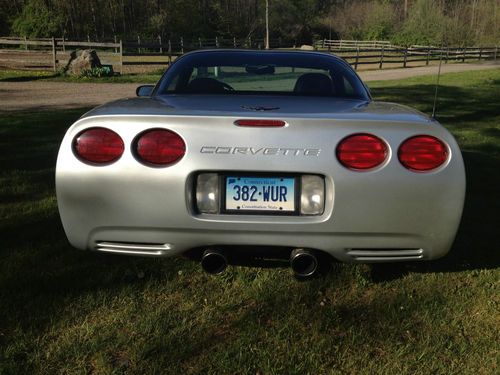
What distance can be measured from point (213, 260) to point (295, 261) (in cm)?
39

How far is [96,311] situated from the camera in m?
2.57

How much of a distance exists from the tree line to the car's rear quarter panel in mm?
46712

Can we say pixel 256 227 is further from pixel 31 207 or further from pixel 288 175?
pixel 31 207

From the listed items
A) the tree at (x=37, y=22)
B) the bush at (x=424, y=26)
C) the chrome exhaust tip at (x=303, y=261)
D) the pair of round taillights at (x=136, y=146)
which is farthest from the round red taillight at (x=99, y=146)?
the bush at (x=424, y=26)

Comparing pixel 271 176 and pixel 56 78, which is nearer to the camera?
pixel 271 176

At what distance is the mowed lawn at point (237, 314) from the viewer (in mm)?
2178

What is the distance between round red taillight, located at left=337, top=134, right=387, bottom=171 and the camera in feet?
7.37

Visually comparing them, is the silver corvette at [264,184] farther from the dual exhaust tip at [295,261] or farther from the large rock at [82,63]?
the large rock at [82,63]

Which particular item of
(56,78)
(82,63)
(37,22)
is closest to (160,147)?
(56,78)

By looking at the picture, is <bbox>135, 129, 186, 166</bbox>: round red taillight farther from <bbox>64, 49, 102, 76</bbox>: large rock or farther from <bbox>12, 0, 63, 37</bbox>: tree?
<bbox>12, 0, 63, 37</bbox>: tree

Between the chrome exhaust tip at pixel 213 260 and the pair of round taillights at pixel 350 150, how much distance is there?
473mm

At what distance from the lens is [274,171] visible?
2.22m

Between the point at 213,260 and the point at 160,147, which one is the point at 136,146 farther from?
the point at 213,260

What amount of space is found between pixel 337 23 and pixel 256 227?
79663 millimetres
